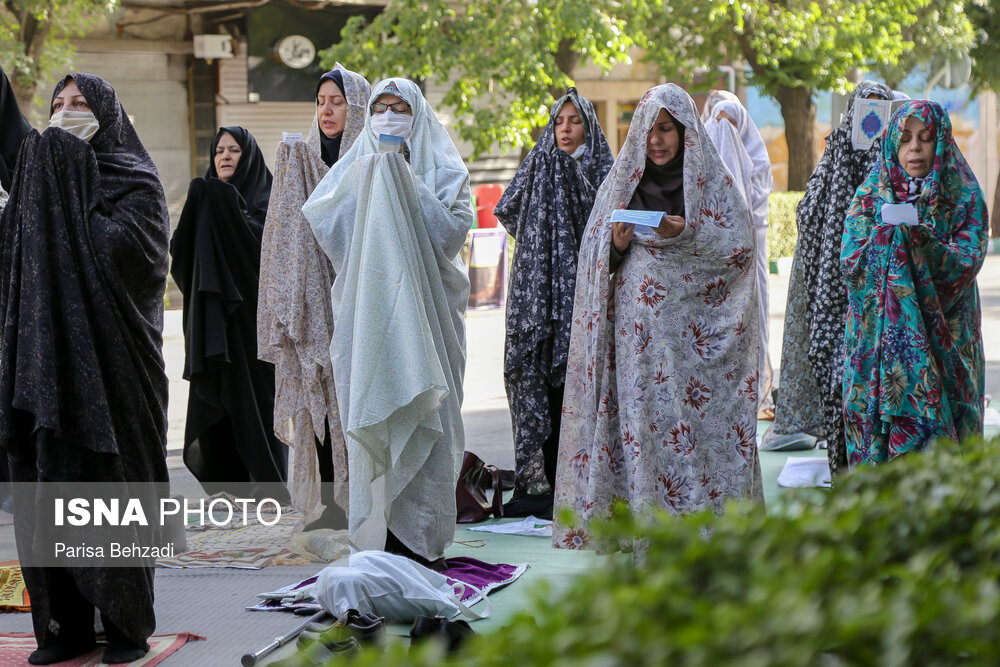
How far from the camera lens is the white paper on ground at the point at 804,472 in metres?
6.27

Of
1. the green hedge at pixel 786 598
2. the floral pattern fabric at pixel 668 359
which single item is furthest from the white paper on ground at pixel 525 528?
the green hedge at pixel 786 598

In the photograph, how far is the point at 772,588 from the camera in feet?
4.55

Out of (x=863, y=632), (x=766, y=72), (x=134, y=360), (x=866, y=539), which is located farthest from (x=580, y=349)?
(x=766, y=72)

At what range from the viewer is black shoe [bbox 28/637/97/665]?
12.7ft

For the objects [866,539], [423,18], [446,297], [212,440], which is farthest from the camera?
[423,18]

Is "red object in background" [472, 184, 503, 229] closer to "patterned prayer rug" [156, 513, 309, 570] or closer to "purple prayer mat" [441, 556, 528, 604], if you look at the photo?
"patterned prayer rug" [156, 513, 309, 570]

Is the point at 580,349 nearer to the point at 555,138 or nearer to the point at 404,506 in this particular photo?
the point at 404,506

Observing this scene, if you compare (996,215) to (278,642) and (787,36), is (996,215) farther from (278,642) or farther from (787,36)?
(278,642)

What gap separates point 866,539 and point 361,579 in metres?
2.74

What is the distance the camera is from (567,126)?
6246mm

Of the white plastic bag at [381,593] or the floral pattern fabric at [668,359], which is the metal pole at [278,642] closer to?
the white plastic bag at [381,593]

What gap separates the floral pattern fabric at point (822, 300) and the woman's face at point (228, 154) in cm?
281

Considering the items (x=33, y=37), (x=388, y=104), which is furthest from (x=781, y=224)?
(x=388, y=104)

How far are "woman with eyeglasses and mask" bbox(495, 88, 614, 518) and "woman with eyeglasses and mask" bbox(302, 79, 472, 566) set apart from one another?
100cm
